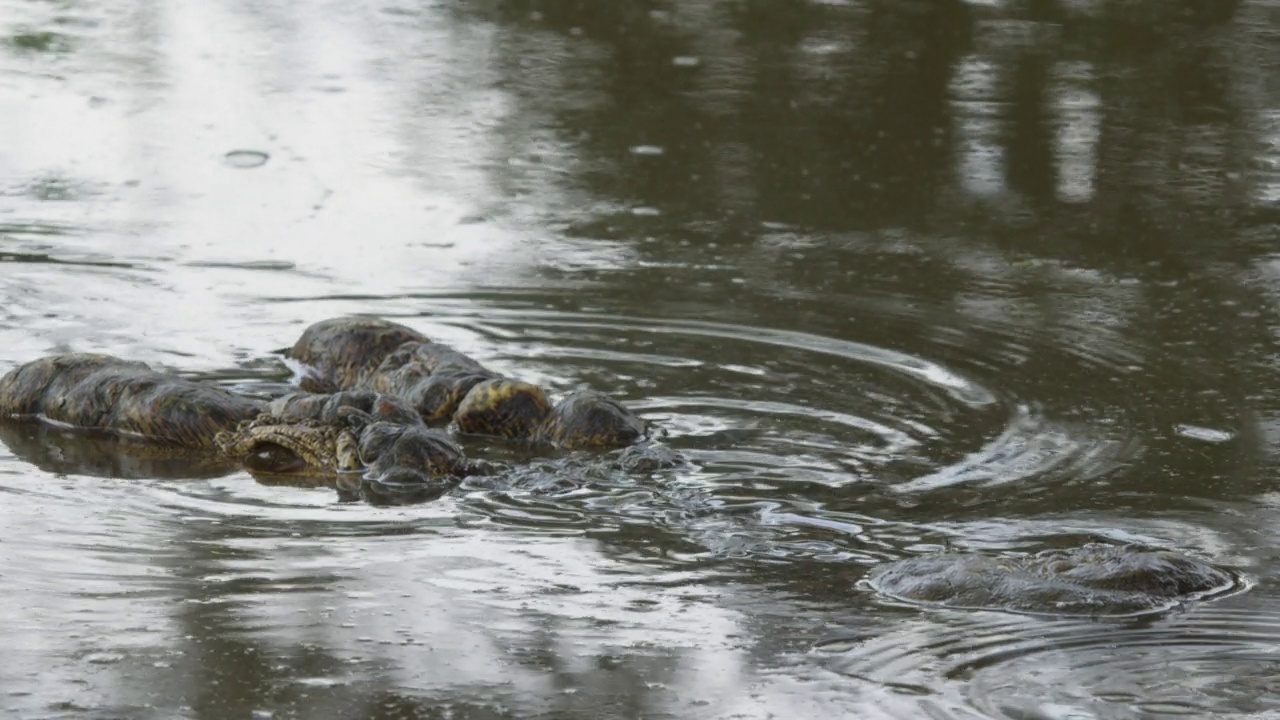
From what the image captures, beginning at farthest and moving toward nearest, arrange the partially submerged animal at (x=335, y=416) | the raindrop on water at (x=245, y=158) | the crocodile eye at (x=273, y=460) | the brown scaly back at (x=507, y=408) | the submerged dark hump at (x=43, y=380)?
the raindrop on water at (x=245, y=158) < the submerged dark hump at (x=43, y=380) < the brown scaly back at (x=507, y=408) < the crocodile eye at (x=273, y=460) < the partially submerged animal at (x=335, y=416)

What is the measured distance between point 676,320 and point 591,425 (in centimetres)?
155

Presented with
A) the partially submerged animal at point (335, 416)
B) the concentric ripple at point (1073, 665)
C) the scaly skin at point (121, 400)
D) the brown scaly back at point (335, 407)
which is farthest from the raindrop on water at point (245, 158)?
the concentric ripple at point (1073, 665)

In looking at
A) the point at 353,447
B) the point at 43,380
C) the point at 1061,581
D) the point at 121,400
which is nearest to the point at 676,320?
the point at 353,447

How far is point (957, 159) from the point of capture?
36.4 ft

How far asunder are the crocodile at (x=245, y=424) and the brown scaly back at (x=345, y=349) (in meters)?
0.39

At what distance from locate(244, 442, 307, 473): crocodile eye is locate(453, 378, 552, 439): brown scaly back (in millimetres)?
674

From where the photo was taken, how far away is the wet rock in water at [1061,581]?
5.41 metres

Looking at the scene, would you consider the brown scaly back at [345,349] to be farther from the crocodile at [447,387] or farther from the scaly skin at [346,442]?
the scaly skin at [346,442]

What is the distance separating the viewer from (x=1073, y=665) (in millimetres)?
5008

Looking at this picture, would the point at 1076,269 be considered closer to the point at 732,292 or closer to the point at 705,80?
the point at 732,292

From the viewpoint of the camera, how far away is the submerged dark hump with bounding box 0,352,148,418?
24.6 feet

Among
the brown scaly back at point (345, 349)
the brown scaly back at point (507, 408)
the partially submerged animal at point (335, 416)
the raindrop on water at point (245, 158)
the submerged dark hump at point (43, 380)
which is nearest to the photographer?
the partially submerged animal at point (335, 416)

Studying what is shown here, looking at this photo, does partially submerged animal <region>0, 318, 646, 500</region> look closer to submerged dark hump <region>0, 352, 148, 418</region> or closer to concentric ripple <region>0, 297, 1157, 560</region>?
submerged dark hump <region>0, 352, 148, 418</region>

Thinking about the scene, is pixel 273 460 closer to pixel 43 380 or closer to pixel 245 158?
pixel 43 380
